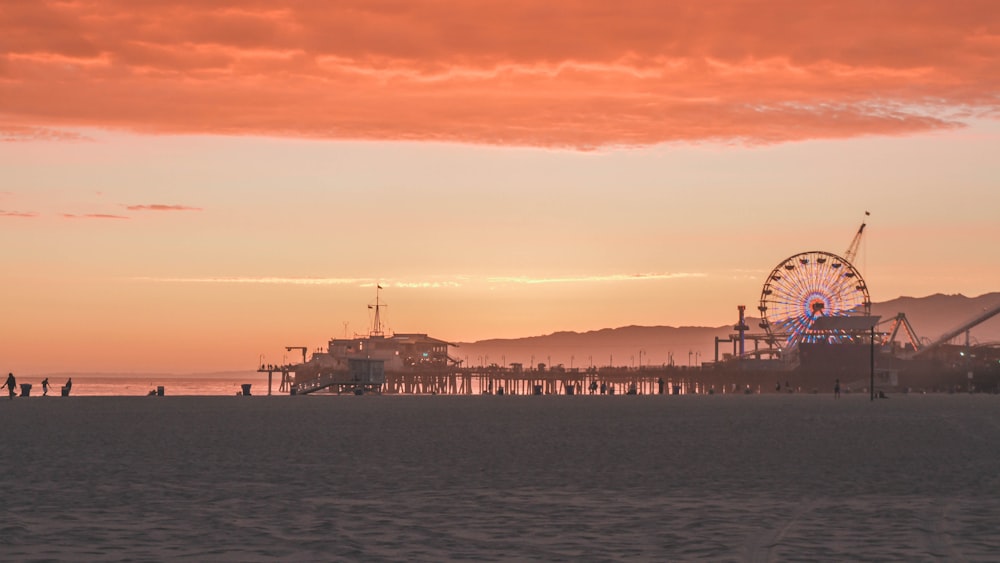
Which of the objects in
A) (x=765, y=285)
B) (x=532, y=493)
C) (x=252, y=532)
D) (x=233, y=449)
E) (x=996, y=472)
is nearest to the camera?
(x=252, y=532)

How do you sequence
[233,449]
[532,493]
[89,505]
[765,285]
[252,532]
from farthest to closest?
[765,285] → [233,449] → [532,493] → [89,505] → [252,532]

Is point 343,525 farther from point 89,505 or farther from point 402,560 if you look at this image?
point 89,505

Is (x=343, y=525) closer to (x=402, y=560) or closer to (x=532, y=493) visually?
(x=402, y=560)

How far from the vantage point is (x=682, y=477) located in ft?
82.0

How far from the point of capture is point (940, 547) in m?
14.9

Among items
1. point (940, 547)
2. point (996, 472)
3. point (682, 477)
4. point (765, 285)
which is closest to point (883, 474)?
point (996, 472)

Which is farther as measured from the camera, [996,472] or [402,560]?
[996,472]

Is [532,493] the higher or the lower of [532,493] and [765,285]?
the lower

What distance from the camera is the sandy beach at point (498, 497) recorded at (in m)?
15.0

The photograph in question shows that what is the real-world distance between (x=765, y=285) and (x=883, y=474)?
16216cm

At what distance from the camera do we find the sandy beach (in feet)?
49.2

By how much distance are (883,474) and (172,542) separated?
52.2 ft

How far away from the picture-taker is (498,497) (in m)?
21.0

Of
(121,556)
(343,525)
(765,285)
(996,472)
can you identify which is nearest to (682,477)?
(996,472)
